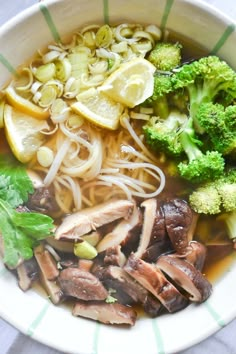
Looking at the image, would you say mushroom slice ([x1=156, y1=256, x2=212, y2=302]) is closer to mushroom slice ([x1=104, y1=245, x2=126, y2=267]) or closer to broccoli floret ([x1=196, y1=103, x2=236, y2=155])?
mushroom slice ([x1=104, y1=245, x2=126, y2=267])

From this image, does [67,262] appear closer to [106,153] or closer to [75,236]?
[75,236]

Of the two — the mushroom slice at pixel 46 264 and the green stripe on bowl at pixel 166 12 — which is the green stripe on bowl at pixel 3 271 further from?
the green stripe on bowl at pixel 166 12

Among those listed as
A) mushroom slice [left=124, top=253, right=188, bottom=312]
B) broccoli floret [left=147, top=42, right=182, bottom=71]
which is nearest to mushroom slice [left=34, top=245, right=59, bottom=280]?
mushroom slice [left=124, top=253, right=188, bottom=312]

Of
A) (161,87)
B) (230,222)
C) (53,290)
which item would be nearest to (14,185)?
(53,290)

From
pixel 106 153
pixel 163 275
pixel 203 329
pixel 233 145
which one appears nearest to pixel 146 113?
pixel 106 153

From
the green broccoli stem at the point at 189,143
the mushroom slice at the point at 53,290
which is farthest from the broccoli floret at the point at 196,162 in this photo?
the mushroom slice at the point at 53,290

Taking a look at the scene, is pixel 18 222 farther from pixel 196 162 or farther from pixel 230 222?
pixel 230 222

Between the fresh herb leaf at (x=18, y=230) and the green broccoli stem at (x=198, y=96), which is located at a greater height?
the green broccoli stem at (x=198, y=96)
